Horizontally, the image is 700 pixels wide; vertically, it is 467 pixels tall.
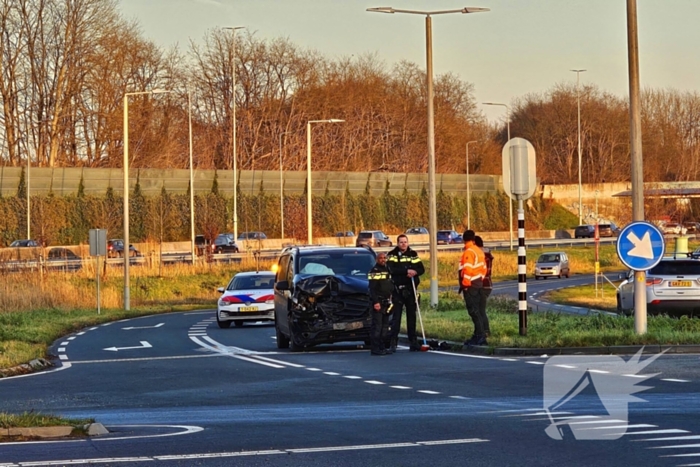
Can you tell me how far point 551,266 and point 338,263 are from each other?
4914cm

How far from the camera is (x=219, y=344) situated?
2644 centimetres

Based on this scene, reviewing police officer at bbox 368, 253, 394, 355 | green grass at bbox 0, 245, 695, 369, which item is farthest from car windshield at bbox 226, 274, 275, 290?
police officer at bbox 368, 253, 394, 355

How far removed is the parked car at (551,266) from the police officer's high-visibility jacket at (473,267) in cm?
5010

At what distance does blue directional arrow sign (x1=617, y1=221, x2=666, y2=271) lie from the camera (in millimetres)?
20172

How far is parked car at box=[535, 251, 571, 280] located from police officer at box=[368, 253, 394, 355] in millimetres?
50908

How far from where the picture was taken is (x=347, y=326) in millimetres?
22203

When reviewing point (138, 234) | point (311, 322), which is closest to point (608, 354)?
point (311, 322)

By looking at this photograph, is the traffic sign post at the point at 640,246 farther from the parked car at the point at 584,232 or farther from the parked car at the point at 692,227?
the parked car at the point at 692,227

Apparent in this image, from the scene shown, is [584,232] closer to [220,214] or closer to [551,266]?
[551,266]

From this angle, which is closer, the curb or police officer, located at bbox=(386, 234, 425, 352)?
the curb

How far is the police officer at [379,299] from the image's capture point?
2086cm

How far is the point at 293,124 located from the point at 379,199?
1360 cm

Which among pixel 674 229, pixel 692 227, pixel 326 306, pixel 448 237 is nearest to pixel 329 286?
pixel 326 306

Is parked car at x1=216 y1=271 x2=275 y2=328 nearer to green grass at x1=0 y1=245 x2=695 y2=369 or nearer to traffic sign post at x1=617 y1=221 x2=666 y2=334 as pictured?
green grass at x1=0 y1=245 x2=695 y2=369
